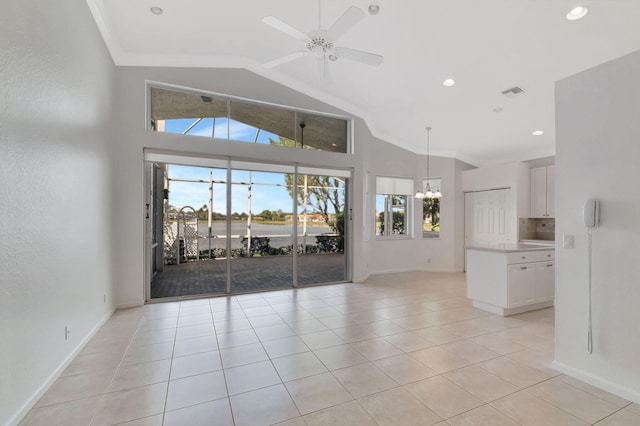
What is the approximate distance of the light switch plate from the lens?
2.53m

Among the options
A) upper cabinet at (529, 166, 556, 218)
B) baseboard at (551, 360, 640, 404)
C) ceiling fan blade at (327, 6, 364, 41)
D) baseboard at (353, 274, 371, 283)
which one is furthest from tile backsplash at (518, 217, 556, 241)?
ceiling fan blade at (327, 6, 364, 41)

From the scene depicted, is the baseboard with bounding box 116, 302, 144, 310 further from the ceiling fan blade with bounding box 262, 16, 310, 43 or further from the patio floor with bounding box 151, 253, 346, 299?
the ceiling fan blade with bounding box 262, 16, 310, 43

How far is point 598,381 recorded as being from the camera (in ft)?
7.59

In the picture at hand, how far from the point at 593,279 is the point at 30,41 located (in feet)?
15.4

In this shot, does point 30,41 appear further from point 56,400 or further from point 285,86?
point 285,86

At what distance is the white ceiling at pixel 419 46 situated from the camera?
326cm

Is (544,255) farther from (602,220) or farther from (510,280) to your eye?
(602,220)

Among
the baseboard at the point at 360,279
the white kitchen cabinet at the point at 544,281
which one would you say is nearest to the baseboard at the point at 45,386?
the baseboard at the point at 360,279

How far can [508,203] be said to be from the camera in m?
6.54

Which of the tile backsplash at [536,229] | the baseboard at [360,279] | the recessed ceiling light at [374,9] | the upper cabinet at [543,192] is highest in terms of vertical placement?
the recessed ceiling light at [374,9]

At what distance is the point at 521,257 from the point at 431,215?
338 centimetres

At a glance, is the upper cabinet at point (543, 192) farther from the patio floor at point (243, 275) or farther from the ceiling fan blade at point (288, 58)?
the ceiling fan blade at point (288, 58)

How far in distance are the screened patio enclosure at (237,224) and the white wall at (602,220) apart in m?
3.75

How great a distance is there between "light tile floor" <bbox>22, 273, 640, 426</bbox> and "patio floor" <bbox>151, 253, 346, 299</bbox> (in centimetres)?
107
